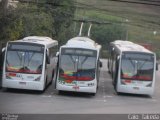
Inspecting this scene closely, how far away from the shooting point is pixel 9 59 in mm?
32156

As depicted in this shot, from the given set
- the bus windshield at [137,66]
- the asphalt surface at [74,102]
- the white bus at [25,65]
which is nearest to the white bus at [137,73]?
the bus windshield at [137,66]

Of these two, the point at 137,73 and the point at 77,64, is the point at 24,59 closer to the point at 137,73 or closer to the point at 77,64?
the point at 77,64

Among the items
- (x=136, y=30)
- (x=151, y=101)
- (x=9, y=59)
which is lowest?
(x=136, y=30)

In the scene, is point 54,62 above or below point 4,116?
below

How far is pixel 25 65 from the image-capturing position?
3206 centimetres

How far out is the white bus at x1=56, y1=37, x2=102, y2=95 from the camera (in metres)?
32.4

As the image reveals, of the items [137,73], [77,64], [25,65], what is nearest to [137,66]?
[137,73]

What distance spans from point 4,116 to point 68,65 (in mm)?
14671

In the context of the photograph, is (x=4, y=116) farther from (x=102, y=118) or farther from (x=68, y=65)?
(x=68, y=65)

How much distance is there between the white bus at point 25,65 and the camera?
105ft

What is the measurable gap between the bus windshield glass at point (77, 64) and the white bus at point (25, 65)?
3.18 ft

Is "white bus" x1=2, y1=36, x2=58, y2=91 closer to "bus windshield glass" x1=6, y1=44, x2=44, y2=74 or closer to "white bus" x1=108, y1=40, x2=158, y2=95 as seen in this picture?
"bus windshield glass" x1=6, y1=44, x2=44, y2=74

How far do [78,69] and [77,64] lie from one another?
0.97ft

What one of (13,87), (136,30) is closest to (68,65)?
(13,87)
